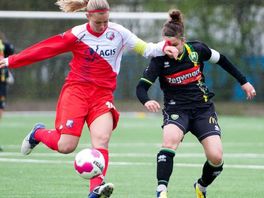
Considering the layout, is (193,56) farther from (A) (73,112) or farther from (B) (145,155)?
(B) (145,155)

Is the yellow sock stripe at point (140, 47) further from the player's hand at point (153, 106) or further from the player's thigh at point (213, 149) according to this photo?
the player's thigh at point (213, 149)

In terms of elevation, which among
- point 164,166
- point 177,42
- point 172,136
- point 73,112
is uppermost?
point 177,42

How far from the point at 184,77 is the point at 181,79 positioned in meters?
0.04

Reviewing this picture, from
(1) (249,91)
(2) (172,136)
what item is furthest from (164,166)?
(1) (249,91)

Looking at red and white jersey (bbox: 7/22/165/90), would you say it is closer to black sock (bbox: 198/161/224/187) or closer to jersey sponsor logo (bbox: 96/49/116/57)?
jersey sponsor logo (bbox: 96/49/116/57)

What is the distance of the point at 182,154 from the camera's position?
1406cm

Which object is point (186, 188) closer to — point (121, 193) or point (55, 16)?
point (121, 193)

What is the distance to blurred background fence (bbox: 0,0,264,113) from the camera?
23.8m

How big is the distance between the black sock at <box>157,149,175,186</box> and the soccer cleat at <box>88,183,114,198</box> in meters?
0.56

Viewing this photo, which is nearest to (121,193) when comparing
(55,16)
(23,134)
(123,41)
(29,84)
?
(123,41)

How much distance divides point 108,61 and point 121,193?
144cm

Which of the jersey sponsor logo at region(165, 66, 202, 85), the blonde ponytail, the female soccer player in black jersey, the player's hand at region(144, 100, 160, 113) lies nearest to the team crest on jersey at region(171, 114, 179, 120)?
the female soccer player in black jersey

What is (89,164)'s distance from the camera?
7.99 meters

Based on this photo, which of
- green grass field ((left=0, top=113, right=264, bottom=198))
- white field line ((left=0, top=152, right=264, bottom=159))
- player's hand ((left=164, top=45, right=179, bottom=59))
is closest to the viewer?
player's hand ((left=164, top=45, right=179, bottom=59))
